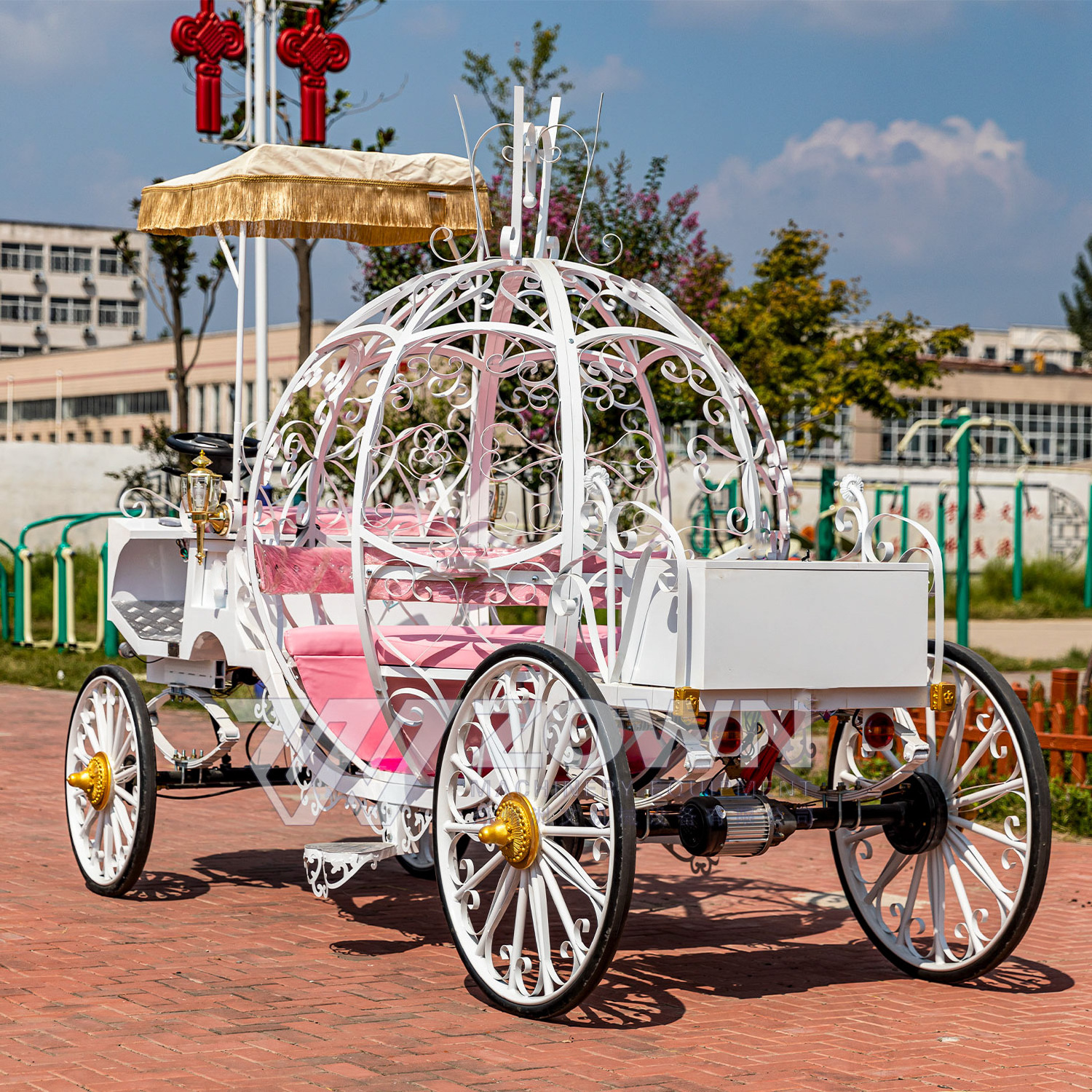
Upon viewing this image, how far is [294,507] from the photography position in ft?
24.7

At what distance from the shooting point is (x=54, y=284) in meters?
71.8

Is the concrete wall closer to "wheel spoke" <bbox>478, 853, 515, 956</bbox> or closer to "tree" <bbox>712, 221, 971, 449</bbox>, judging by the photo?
"tree" <bbox>712, 221, 971, 449</bbox>

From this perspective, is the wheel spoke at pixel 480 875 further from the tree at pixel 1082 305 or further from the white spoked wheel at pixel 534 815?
the tree at pixel 1082 305

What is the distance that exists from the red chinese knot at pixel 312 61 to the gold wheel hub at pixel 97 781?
374 inches

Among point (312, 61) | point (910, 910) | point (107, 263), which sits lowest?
point (910, 910)

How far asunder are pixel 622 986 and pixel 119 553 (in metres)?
3.27

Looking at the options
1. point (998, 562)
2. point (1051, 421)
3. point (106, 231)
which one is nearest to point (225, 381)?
point (998, 562)

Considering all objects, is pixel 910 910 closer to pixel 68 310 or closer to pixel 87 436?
pixel 87 436

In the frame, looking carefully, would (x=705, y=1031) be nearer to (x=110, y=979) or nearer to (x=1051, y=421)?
(x=110, y=979)

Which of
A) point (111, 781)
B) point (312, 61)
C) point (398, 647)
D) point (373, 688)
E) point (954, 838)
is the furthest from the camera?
point (312, 61)

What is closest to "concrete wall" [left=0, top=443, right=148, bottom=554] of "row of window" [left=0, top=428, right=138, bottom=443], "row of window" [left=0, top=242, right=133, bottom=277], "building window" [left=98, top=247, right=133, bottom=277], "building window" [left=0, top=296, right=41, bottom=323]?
"row of window" [left=0, top=428, right=138, bottom=443]

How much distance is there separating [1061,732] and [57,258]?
68.9 metres

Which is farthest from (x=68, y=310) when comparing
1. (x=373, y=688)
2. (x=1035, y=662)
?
(x=373, y=688)

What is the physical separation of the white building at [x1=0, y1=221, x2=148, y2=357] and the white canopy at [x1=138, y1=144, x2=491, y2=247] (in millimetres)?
65754
